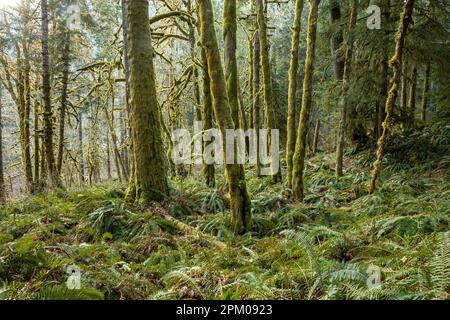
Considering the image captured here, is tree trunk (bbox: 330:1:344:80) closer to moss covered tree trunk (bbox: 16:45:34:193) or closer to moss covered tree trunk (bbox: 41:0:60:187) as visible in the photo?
moss covered tree trunk (bbox: 41:0:60:187)

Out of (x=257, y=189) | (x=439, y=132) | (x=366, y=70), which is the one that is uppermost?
(x=366, y=70)

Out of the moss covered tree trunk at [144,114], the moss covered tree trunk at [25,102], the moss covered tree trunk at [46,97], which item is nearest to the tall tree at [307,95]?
the moss covered tree trunk at [144,114]

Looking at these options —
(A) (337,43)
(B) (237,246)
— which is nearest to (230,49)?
(B) (237,246)

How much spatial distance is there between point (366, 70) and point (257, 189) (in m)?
5.14

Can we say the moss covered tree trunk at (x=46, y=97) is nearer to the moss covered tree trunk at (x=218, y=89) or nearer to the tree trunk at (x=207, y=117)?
the tree trunk at (x=207, y=117)

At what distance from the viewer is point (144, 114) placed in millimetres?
7188

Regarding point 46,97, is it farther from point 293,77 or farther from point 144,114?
point 293,77

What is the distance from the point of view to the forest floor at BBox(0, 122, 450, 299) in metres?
3.20

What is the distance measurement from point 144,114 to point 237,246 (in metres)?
3.36

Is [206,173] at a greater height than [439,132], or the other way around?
[439,132]

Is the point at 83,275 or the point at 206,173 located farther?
the point at 206,173
